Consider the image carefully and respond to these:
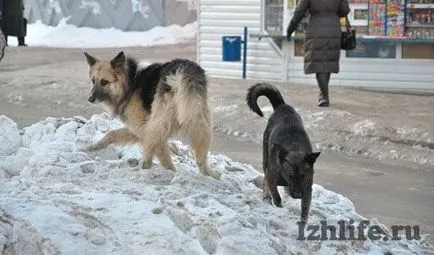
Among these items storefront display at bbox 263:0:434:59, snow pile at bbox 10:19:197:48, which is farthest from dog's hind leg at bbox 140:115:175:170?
snow pile at bbox 10:19:197:48

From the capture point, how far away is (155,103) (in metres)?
6.96

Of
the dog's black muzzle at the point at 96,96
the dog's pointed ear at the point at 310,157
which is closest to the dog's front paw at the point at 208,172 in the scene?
the dog's black muzzle at the point at 96,96

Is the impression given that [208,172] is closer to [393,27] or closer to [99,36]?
[393,27]

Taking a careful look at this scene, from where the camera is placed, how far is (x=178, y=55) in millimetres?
24297

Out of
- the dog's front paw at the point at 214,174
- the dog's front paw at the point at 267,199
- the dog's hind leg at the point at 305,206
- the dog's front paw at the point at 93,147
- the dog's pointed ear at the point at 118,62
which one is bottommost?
the dog's front paw at the point at 267,199

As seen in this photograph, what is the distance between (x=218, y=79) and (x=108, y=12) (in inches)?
609

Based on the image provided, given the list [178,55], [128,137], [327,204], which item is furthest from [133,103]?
[178,55]

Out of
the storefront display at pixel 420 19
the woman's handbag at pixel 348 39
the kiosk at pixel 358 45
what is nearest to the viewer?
the woman's handbag at pixel 348 39

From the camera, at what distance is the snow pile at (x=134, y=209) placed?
4922 mm

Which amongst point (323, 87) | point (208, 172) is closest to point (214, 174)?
point (208, 172)

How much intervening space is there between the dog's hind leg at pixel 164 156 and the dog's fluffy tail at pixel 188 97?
33 cm

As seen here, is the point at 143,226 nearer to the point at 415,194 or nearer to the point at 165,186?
the point at 165,186

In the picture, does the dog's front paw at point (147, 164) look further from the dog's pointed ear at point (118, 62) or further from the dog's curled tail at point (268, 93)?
the dog's curled tail at point (268, 93)

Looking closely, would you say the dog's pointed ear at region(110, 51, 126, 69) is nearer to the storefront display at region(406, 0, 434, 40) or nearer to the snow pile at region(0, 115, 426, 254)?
the snow pile at region(0, 115, 426, 254)
